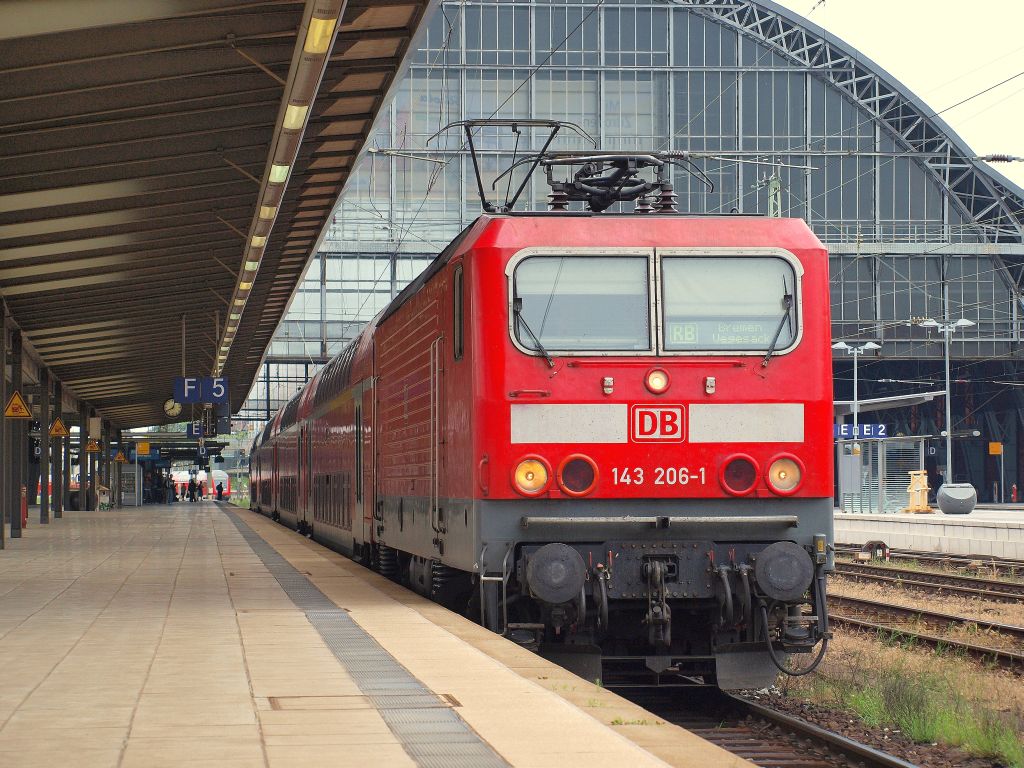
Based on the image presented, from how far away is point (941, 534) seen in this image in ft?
100

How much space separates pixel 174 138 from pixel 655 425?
745cm

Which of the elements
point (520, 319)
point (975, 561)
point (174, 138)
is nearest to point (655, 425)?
point (520, 319)

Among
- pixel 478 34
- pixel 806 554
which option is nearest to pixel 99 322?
pixel 806 554

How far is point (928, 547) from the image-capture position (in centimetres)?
2961

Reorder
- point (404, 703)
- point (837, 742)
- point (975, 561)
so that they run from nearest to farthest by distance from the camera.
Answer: point (404, 703)
point (837, 742)
point (975, 561)

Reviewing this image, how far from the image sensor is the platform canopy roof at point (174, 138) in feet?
37.9

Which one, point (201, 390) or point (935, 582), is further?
point (201, 390)

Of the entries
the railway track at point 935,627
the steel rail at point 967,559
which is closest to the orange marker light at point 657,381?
the railway track at point 935,627

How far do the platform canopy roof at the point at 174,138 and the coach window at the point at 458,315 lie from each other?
1913mm

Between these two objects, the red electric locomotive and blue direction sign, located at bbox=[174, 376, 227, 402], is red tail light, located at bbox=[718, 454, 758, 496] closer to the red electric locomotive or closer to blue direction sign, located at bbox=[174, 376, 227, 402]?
the red electric locomotive

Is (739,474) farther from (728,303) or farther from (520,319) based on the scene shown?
(520,319)

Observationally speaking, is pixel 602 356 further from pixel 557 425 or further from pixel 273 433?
pixel 273 433

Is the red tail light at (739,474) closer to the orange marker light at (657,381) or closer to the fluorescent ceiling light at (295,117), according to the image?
the orange marker light at (657,381)

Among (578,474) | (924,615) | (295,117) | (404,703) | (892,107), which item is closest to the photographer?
(404,703)
